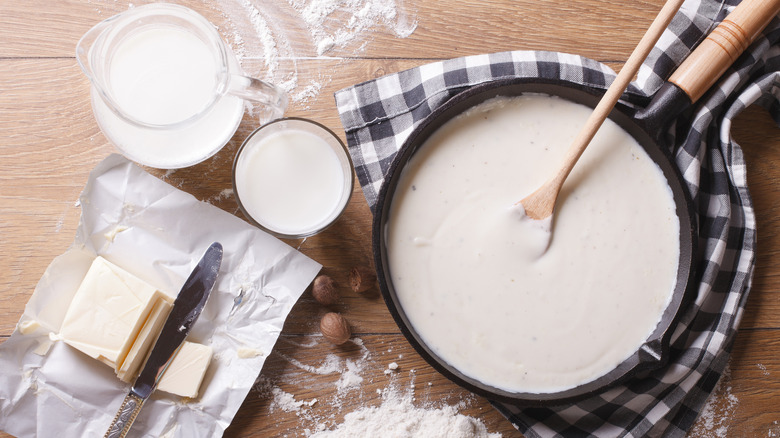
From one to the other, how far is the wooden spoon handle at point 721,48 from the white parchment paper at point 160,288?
841 millimetres

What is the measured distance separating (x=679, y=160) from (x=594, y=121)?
312 mm

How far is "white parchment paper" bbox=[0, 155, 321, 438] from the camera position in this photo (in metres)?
1.18

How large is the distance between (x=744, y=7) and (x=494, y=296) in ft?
2.41

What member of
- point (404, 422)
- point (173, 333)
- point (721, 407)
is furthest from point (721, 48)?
point (173, 333)

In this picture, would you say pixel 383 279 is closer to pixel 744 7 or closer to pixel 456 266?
pixel 456 266

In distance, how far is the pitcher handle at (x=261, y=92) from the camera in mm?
1102

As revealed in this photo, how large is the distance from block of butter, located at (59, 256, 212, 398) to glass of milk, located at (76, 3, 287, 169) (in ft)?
0.83

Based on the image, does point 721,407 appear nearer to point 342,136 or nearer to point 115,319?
point 342,136

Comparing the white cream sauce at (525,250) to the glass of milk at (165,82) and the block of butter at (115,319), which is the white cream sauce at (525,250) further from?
the block of butter at (115,319)

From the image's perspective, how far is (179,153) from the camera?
116 centimetres

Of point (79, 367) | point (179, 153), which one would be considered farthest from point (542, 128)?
point (79, 367)

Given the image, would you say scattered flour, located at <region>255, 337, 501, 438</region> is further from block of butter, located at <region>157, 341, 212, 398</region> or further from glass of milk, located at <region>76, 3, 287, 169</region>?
glass of milk, located at <region>76, 3, 287, 169</region>

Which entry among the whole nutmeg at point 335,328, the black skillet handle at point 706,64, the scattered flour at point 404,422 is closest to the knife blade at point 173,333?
the whole nutmeg at point 335,328

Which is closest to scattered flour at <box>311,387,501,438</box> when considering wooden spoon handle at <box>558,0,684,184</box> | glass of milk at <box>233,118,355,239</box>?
glass of milk at <box>233,118,355,239</box>
